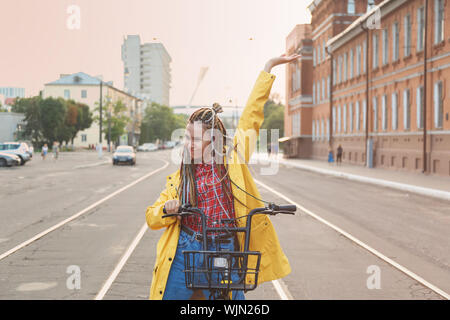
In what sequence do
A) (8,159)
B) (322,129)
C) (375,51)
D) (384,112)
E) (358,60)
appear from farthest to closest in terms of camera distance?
(322,129)
(358,60)
(375,51)
(8,159)
(384,112)

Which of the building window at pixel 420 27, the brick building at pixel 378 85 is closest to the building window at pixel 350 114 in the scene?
the brick building at pixel 378 85

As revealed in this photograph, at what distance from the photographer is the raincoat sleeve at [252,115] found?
3.47 m

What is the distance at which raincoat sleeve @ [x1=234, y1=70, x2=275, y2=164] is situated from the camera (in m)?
3.47

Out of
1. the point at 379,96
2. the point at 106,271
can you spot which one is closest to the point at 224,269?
the point at 106,271

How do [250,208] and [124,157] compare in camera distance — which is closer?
[250,208]

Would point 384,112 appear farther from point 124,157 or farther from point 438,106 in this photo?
point 124,157

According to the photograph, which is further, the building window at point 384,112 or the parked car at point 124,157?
the parked car at point 124,157

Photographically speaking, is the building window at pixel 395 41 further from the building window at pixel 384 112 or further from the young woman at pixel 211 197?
the young woman at pixel 211 197

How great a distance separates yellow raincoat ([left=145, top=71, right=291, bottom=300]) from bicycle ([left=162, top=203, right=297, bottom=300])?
0.33 feet

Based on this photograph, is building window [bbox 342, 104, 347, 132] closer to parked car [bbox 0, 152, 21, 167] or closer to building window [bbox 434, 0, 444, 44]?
building window [bbox 434, 0, 444, 44]

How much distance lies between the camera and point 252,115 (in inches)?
138

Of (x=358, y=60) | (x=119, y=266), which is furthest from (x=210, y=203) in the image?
(x=358, y=60)

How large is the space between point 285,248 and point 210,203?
5.91m

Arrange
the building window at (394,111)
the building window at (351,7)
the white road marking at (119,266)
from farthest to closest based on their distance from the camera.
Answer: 1. the building window at (351,7)
2. the building window at (394,111)
3. the white road marking at (119,266)
